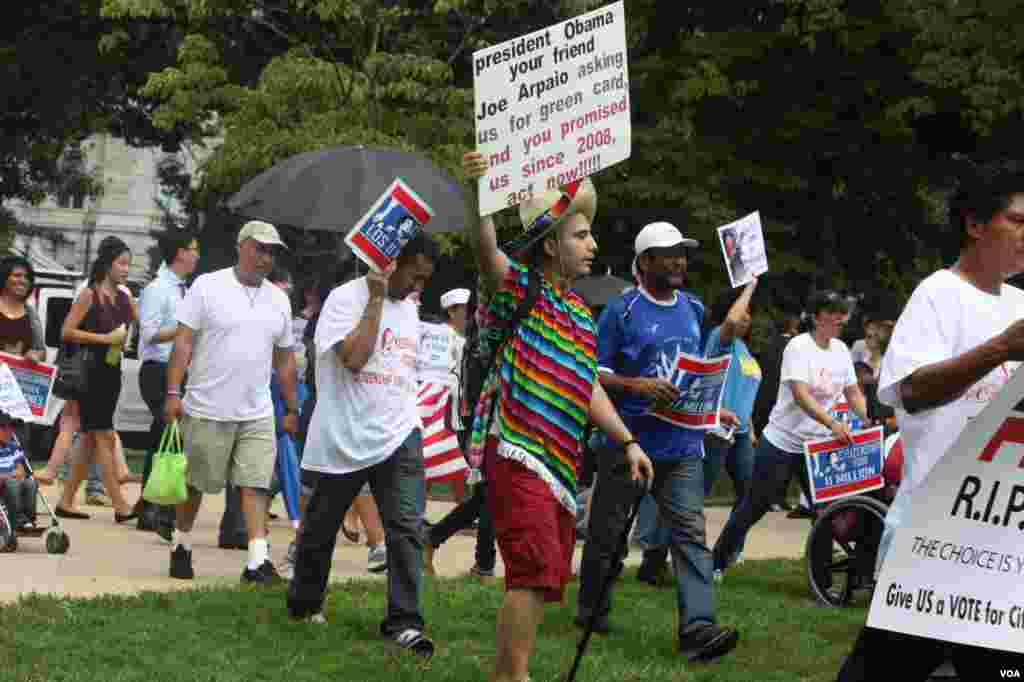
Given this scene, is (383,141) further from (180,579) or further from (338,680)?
(338,680)

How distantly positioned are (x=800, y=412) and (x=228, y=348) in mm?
3617

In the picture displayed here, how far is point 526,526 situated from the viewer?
6297 mm

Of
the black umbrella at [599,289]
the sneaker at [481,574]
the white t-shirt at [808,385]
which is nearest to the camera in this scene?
the sneaker at [481,574]

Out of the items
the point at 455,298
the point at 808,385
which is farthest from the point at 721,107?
the point at 808,385

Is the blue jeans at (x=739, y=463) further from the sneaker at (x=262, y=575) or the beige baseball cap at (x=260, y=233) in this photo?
the beige baseball cap at (x=260, y=233)

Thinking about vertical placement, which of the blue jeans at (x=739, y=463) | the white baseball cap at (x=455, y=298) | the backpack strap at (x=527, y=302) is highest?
the white baseball cap at (x=455, y=298)

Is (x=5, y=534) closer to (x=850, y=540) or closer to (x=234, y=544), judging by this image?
(x=234, y=544)

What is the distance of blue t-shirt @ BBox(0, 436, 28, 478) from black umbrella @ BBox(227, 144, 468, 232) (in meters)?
2.21

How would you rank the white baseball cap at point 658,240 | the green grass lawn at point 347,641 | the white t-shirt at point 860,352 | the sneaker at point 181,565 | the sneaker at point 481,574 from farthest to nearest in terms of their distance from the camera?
the white t-shirt at point 860,352
the sneaker at point 481,574
the sneaker at point 181,565
the white baseball cap at point 658,240
the green grass lawn at point 347,641

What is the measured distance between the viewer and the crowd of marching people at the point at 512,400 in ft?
15.8

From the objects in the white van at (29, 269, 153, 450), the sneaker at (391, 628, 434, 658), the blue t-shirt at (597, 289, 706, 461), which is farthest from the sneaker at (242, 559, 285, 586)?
the white van at (29, 269, 153, 450)

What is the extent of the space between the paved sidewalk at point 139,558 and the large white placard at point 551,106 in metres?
3.77

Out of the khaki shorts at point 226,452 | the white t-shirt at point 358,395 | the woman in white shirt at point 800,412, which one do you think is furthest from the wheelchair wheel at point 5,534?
the woman in white shirt at point 800,412

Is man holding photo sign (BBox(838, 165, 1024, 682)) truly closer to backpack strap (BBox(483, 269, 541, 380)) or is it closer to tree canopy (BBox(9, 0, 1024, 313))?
backpack strap (BBox(483, 269, 541, 380))
